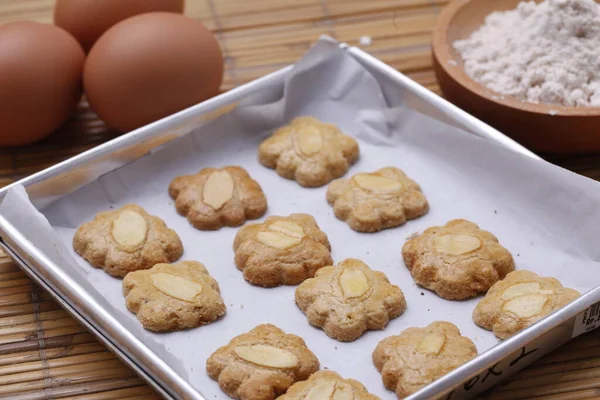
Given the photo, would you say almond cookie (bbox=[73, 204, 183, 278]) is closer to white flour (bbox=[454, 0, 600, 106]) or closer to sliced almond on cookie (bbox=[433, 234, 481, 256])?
sliced almond on cookie (bbox=[433, 234, 481, 256])

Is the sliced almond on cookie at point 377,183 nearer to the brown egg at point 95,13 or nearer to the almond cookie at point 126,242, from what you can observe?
the almond cookie at point 126,242

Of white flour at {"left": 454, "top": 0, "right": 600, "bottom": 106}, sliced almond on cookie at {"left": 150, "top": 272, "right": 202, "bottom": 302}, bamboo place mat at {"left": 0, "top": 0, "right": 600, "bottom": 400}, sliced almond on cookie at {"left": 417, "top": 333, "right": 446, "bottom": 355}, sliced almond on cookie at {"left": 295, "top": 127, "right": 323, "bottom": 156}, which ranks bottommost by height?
bamboo place mat at {"left": 0, "top": 0, "right": 600, "bottom": 400}

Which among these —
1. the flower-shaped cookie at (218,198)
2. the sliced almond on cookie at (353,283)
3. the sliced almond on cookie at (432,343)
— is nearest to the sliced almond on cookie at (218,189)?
the flower-shaped cookie at (218,198)

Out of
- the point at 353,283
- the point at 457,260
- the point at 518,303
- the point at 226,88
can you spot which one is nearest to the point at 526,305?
the point at 518,303

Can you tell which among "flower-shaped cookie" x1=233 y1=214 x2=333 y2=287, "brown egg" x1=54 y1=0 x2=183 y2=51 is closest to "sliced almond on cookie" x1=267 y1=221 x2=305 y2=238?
"flower-shaped cookie" x1=233 y1=214 x2=333 y2=287

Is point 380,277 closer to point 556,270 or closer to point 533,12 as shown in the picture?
point 556,270
